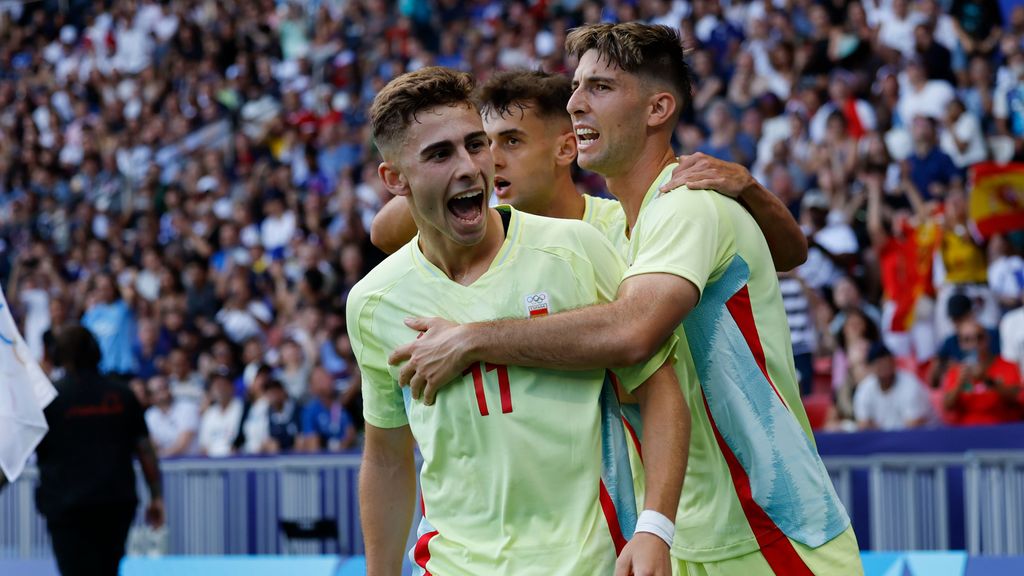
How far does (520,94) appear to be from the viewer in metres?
5.44

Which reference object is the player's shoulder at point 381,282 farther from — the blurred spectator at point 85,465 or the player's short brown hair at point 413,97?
the blurred spectator at point 85,465

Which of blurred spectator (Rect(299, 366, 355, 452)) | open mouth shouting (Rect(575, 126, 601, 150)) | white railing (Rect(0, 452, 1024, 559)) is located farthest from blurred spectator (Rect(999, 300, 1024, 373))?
open mouth shouting (Rect(575, 126, 601, 150))

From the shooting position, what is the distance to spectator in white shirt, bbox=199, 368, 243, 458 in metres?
13.9

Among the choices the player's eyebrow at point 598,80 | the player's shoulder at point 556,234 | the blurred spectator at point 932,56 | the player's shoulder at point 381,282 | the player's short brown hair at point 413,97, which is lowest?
the player's shoulder at point 381,282

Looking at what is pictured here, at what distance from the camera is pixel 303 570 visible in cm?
1055

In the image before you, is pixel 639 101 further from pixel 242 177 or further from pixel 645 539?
pixel 242 177

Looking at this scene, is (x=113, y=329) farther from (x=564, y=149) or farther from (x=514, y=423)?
(x=514, y=423)

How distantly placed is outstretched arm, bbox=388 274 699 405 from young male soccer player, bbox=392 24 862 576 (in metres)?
0.17

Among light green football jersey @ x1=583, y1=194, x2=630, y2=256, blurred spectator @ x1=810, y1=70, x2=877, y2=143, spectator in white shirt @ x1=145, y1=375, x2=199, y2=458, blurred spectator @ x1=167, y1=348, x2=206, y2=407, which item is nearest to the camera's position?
light green football jersey @ x1=583, y1=194, x2=630, y2=256

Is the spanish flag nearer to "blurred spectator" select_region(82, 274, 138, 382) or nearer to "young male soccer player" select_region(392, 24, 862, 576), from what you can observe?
"young male soccer player" select_region(392, 24, 862, 576)

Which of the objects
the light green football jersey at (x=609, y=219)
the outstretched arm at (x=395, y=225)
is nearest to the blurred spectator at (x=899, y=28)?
the light green football jersey at (x=609, y=219)

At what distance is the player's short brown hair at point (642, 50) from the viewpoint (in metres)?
4.34

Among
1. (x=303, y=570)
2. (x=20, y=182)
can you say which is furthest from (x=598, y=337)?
(x=20, y=182)

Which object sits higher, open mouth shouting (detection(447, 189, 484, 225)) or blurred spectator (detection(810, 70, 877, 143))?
blurred spectator (detection(810, 70, 877, 143))
